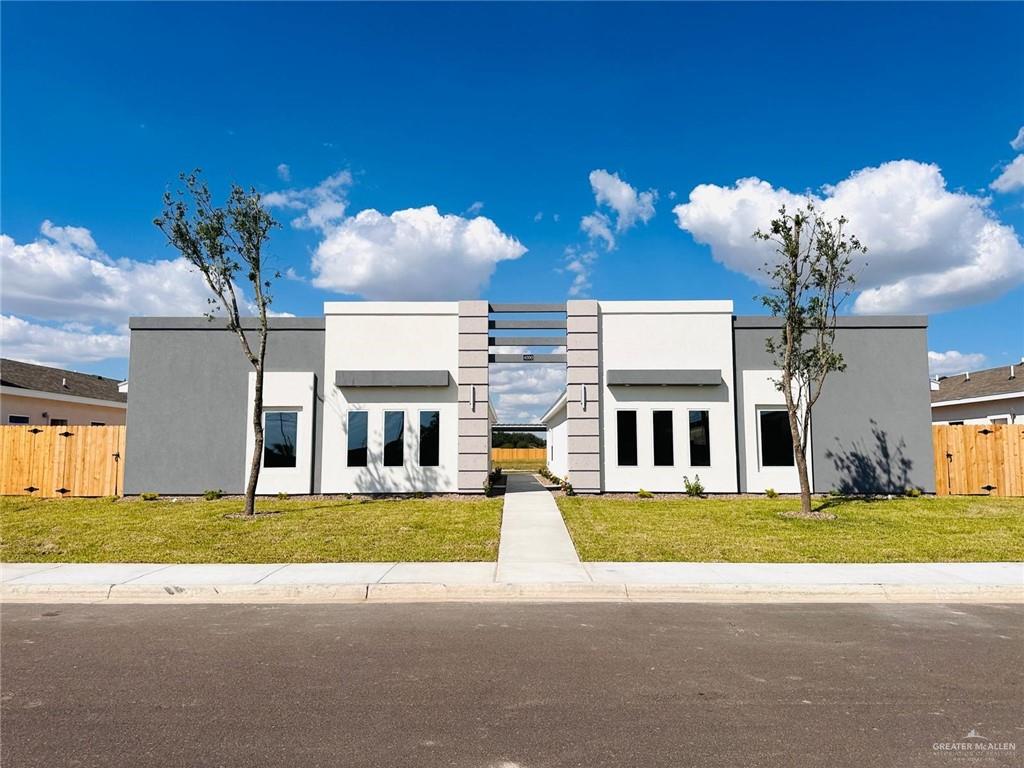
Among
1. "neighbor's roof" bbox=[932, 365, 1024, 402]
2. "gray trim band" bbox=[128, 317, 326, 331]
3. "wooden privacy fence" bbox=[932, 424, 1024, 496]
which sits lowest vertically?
"wooden privacy fence" bbox=[932, 424, 1024, 496]

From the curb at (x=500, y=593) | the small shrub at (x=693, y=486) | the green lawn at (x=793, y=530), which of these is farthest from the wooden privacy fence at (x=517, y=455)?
the curb at (x=500, y=593)

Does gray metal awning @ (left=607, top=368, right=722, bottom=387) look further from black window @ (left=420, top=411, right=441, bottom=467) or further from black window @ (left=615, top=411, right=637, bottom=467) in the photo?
black window @ (left=420, top=411, right=441, bottom=467)

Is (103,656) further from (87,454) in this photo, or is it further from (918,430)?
(918,430)

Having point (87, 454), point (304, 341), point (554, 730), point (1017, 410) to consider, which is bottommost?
point (554, 730)

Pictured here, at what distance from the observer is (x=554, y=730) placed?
4.47 metres

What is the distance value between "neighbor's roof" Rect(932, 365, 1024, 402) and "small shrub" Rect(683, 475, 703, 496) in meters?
14.0

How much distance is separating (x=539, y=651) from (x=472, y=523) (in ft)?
25.2

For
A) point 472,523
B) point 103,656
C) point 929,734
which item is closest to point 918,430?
point 472,523

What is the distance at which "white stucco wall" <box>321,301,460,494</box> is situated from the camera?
1912cm

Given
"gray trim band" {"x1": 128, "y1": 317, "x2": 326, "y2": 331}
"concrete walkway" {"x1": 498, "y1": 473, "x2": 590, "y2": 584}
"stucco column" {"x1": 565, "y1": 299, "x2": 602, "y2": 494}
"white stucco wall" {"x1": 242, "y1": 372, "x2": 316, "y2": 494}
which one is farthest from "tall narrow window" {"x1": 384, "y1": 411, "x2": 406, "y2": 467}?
"stucco column" {"x1": 565, "y1": 299, "x2": 602, "y2": 494}

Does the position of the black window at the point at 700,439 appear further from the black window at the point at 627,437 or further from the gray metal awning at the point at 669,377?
the black window at the point at 627,437

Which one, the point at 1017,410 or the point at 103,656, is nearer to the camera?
the point at 103,656

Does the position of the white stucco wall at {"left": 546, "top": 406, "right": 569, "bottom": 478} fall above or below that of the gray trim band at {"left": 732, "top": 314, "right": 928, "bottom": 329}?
below

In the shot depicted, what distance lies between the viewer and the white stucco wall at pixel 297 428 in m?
18.9
